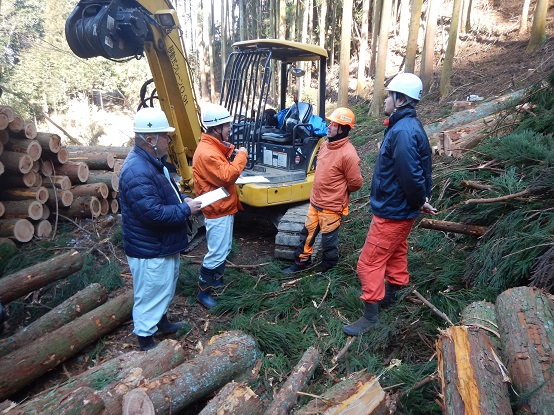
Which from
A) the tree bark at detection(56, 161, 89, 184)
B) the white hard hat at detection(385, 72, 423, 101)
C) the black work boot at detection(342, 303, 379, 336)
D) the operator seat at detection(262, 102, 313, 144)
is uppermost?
the white hard hat at detection(385, 72, 423, 101)

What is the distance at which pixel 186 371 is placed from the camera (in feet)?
8.57

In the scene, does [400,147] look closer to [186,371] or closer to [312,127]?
[186,371]

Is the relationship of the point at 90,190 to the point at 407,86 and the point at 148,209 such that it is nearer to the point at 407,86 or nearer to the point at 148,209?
the point at 148,209

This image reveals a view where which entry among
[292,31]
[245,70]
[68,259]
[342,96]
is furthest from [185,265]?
[292,31]

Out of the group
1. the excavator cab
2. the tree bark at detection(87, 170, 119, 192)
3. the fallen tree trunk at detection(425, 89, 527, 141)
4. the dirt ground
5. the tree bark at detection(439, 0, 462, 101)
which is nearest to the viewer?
the dirt ground

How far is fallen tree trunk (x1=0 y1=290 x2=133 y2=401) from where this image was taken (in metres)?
2.97

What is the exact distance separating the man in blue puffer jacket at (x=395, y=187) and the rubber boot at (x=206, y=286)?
1513 mm

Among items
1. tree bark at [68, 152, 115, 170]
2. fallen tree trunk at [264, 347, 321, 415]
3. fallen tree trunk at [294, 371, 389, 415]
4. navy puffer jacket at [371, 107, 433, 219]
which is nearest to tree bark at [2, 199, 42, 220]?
tree bark at [68, 152, 115, 170]

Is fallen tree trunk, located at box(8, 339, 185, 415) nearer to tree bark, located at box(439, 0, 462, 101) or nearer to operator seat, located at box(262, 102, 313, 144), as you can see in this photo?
operator seat, located at box(262, 102, 313, 144)

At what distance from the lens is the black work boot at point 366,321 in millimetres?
3574

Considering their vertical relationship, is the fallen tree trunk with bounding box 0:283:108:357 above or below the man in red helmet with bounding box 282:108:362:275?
below

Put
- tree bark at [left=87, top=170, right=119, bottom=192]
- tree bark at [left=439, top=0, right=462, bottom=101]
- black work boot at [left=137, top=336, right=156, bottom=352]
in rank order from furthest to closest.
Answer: tree bark at [left=439, top=0, right=462, bottom=101] → tree bark at [left=87, top=170, right=119, bottom=192] → black work boot at [left=137, top=336, right=156, bottom=352]

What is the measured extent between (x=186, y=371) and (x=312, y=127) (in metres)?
4.01

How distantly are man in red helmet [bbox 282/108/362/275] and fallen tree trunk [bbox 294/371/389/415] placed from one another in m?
2.30
